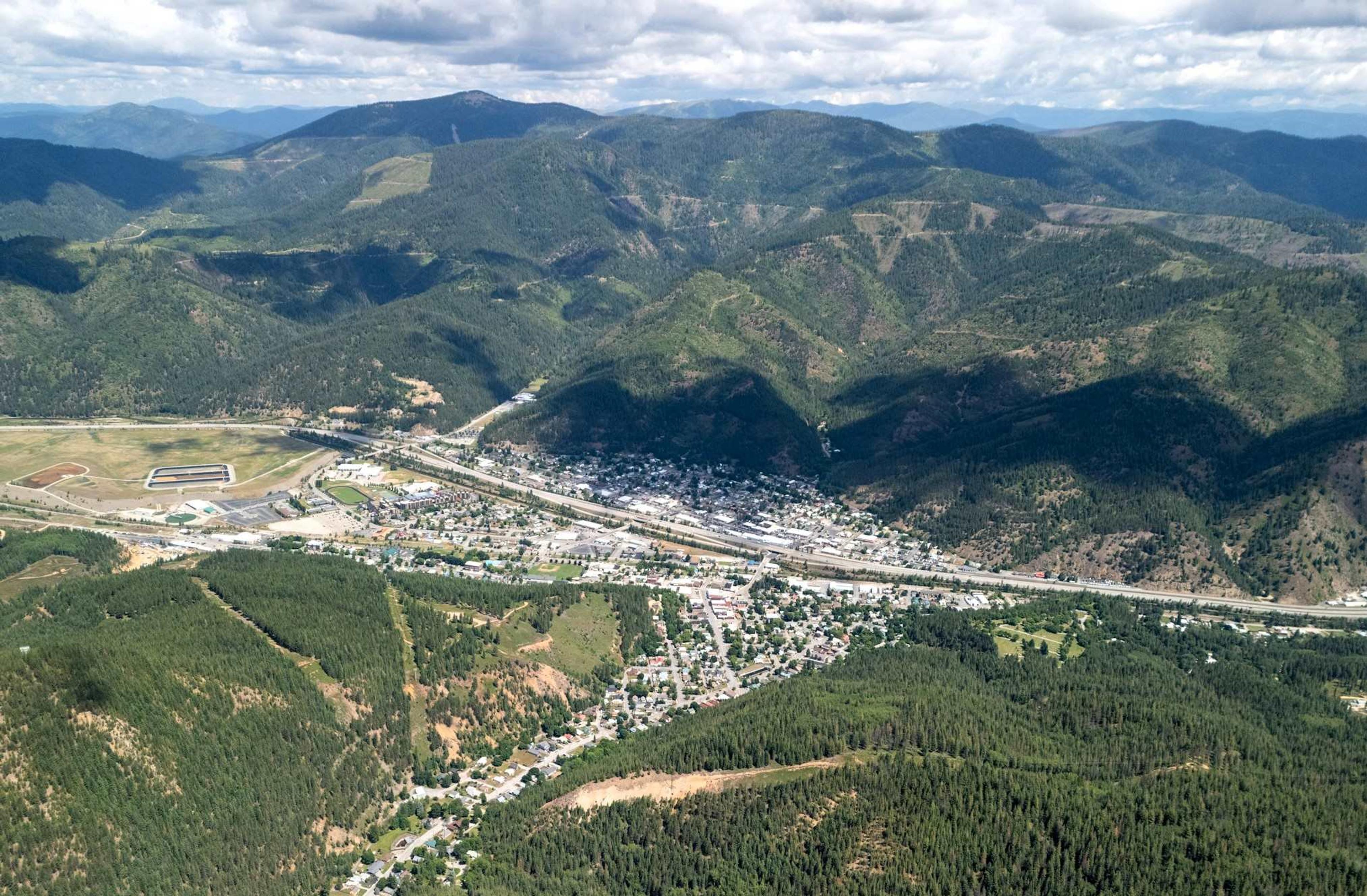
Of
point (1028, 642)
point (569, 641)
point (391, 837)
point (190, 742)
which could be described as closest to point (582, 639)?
point (569, 641)

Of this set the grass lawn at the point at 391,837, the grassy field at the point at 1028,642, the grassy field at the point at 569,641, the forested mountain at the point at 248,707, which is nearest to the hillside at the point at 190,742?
the forested mountain at the point at 248,707

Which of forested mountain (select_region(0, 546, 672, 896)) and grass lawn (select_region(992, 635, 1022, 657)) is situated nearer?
forested mountain (select_region(0, 546, 672, 896))

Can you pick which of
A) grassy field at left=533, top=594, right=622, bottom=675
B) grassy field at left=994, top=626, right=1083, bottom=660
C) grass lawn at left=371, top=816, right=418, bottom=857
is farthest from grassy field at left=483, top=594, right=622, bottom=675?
grassy field at left=994, top=626, right=1083, bottom=660

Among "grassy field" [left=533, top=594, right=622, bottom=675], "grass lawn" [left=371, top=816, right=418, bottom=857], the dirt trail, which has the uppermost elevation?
the dirt trail

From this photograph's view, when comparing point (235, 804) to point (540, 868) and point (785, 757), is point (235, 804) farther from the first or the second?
point (785, 757)

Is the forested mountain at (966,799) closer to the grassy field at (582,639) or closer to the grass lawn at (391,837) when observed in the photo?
the grass lawn at (391,837)

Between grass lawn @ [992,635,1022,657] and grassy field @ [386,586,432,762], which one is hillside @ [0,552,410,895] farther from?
grass lawn @ [992,635,1022,657]
